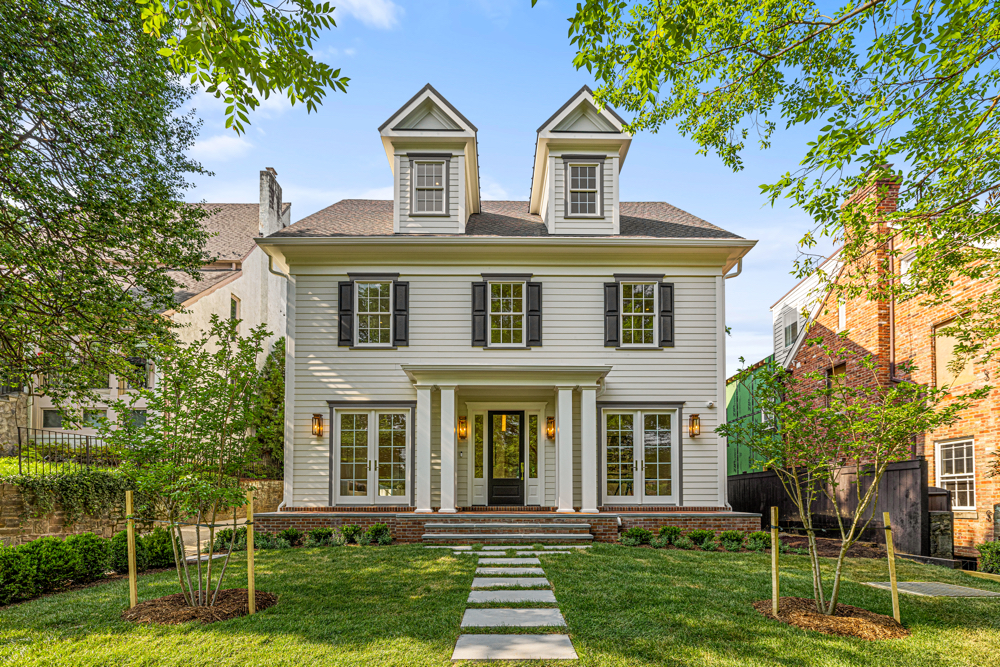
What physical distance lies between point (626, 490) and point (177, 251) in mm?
9457

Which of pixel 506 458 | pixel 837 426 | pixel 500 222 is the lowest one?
pixel 506 458

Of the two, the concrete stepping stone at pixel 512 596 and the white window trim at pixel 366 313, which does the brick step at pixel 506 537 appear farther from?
the white window trim at pixel 366 313

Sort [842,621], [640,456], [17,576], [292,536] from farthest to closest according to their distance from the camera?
[640,456], [292,536], [17,576], [842,621]

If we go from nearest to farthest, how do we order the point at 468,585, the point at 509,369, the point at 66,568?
1. the point at 468,585
2. the point at 66,568
3. the point at 509,369

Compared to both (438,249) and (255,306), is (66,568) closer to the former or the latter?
(438,249)

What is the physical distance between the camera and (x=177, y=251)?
991cm

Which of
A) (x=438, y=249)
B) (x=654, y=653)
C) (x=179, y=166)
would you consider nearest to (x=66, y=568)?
(x=179, y=166)

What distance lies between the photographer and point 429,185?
1309cm

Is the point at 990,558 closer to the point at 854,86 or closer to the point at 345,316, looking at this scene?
the point at 854,86

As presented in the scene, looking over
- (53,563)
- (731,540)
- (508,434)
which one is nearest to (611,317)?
(508,434)

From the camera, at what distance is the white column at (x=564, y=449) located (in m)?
11.5

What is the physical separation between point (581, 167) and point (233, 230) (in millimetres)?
12947

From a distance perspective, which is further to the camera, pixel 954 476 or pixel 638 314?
pixel 638 314

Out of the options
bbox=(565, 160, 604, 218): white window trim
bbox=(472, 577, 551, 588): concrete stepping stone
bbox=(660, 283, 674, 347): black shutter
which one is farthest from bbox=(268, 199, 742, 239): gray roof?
bbox=(472, 577, 551, 588): concrete stepping stone
